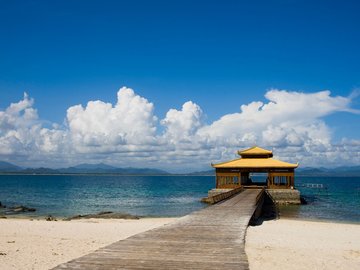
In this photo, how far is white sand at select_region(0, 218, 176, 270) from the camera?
42.5 feet

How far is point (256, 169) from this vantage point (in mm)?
44062

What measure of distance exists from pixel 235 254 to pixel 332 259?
5987 mm

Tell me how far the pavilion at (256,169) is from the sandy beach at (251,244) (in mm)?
20298

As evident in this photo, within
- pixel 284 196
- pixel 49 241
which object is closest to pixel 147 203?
pixel 284 196

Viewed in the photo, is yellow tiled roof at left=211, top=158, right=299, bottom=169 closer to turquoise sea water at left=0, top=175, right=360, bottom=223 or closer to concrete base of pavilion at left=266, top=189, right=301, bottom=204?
concrete base of pavilion at left=266, top=189, right=301, bottom=204

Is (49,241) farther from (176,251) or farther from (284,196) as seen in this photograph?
(284,196)

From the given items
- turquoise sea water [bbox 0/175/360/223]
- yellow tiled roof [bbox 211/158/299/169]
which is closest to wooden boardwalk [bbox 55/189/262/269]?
turquoise sea water [bbox 0/175/360/223]

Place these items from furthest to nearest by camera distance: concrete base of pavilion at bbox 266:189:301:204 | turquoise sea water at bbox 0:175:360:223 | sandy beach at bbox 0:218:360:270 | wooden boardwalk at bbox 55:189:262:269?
concrete base of pavilion at bbox 266:189:301:204 → turquoise sea water at bbox 0:175:360:223 → sandy beach at bbox 0:218:360:270 → wooden boardwalk at bbox 55:189:262:269

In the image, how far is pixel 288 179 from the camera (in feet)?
144

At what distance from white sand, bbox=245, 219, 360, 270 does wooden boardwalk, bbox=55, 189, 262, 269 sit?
135 cm

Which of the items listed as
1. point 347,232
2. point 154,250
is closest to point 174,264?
point 154,250

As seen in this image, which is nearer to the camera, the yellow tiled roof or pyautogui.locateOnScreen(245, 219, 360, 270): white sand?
pyautogui.locateOnScreen(245, 219, 360, 270): white sand

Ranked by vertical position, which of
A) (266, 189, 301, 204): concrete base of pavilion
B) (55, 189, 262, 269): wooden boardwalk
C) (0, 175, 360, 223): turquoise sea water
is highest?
(55, 189, 262, 269): wooden boardwalk

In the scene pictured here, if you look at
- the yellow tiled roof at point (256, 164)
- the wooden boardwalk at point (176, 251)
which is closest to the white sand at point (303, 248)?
the wooden boardwalk at point (176, 251)
